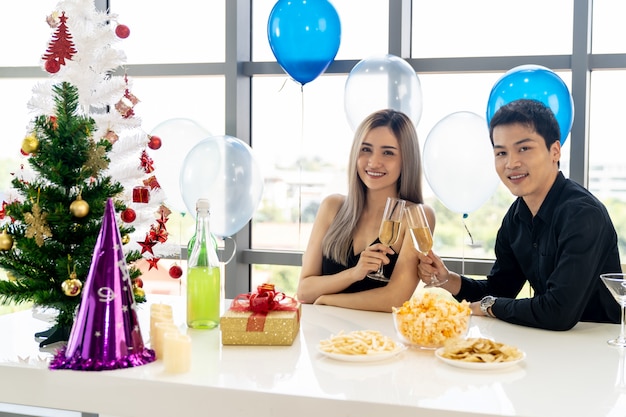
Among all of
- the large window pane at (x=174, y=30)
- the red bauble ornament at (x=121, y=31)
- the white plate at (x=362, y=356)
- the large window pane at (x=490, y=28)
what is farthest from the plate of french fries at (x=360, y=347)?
the large window pane at (x=174, y=30)

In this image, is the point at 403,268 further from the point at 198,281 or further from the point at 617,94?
the point at 617,94

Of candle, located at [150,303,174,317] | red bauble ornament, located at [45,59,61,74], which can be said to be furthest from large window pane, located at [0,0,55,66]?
candle, located at [150,303,174,317]

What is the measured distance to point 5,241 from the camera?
70.9 inches

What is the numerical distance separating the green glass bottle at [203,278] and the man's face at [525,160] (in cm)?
105

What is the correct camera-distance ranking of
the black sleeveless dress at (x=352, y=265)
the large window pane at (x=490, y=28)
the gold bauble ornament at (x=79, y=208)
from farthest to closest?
1. the large window pane at (x=490, y=28)
2. the black sleeveless dress at (x=352, y=265)
3. the gold bauble ornament at (x=79, y=208)

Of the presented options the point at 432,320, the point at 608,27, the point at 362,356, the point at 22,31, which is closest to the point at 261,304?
the point at 362,356

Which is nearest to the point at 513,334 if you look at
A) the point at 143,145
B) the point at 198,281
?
the point at 198,281

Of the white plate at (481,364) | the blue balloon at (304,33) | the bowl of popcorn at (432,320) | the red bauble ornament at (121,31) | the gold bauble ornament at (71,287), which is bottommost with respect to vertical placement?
the white plate at (481,364)

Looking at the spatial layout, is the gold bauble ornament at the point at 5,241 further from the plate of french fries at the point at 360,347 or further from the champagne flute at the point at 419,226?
the champagne flute at the point at 419,226

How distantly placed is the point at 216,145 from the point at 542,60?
1645 mm

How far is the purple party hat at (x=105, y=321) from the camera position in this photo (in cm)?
158

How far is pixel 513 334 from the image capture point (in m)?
1.98

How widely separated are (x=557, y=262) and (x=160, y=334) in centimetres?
128

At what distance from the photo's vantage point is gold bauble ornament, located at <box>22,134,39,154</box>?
1.81m
